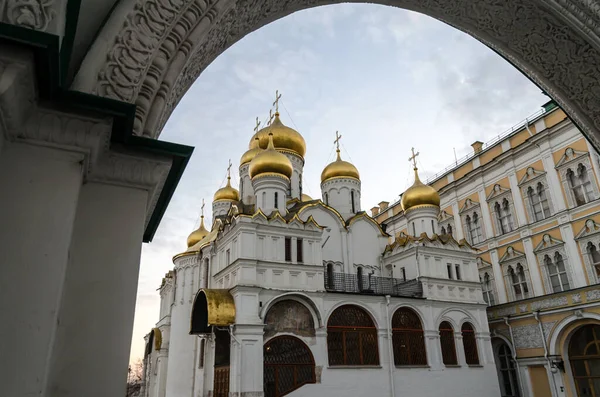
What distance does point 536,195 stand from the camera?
64.7 ft

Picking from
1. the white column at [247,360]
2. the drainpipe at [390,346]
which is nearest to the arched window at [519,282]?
the drainpipe at [390,346]

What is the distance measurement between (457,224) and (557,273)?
648 centimetres

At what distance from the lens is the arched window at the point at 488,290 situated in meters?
21.4

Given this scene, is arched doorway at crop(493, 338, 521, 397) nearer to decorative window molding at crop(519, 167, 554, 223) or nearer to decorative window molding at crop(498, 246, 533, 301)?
decorative window molding at crop(498, 246, 533, 301)

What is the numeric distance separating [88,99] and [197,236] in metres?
23.8

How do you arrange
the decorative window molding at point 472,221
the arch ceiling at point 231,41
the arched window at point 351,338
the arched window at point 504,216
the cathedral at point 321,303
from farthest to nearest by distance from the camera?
1. the decorative window molding at point 472,221
2. the arched window at point 504,216
3. the arched window at point 351,338
4. the cathedral at point 321,303
5. the arch ceiling at point 231,41

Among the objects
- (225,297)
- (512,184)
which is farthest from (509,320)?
(225,297)

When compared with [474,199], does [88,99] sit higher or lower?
lower

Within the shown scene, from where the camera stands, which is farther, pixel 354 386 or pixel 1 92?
pixel 354 386

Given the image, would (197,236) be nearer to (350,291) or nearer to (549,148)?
(350,291)

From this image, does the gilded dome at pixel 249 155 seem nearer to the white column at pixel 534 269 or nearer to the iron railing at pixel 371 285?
the iron railing at pixel 371 285

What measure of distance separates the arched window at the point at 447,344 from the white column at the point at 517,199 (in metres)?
6.30

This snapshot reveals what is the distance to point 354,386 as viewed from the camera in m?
14.9

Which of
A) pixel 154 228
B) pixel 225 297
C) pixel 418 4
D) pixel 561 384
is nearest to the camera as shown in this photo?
pixel 154 228
